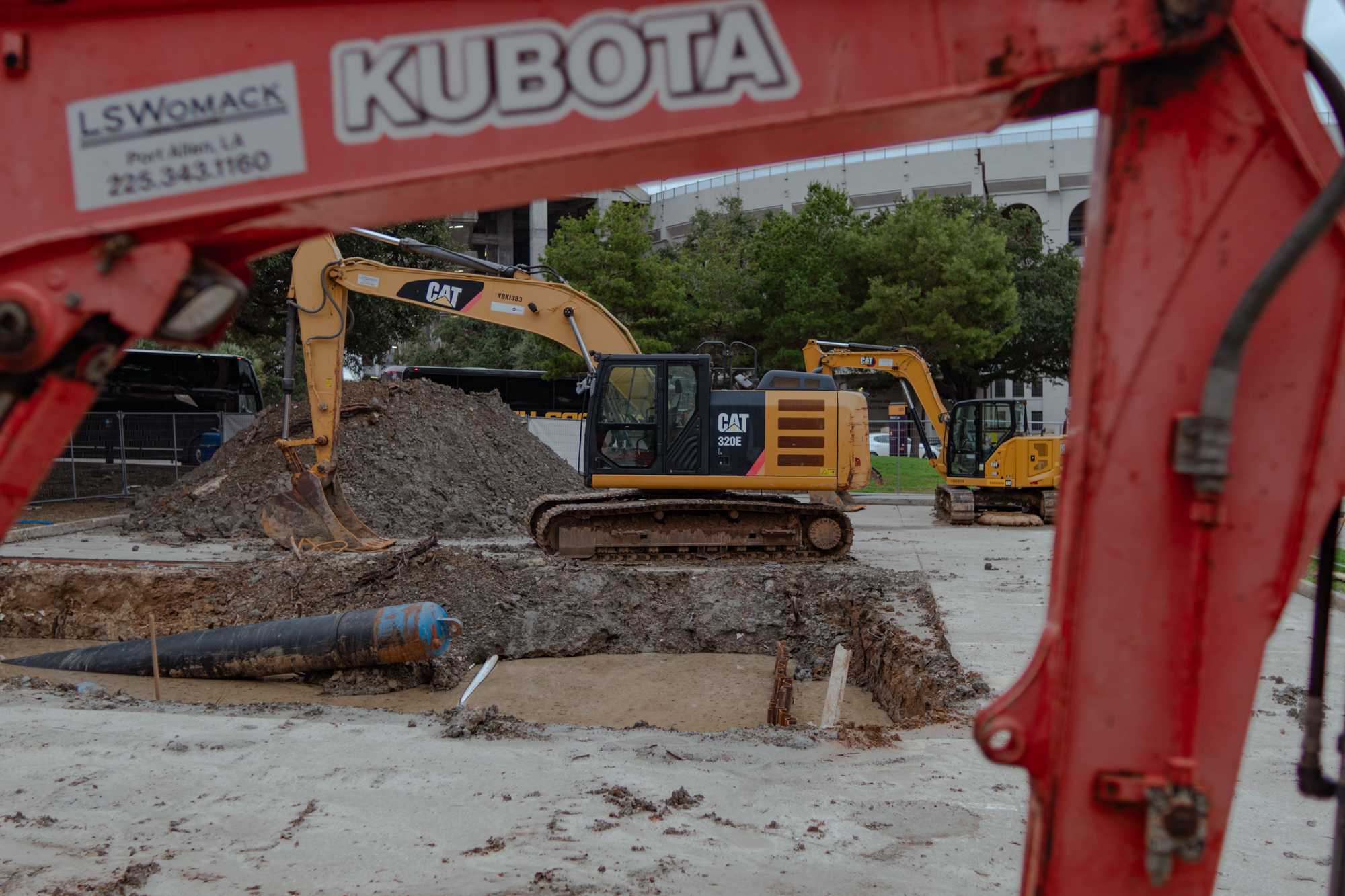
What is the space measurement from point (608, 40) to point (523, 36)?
166 millimetres

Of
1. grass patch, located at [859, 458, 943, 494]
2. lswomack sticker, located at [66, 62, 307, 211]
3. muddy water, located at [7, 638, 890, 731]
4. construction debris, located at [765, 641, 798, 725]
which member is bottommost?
grass patch, located at [859, 458, 943, 494]

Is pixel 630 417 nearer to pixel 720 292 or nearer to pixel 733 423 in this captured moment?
pixel 733 423

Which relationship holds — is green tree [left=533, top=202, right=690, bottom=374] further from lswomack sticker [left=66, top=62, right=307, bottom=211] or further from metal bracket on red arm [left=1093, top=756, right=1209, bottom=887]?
metal bracket on red arm [left=1093, top=756, right=1209, bottom=887]

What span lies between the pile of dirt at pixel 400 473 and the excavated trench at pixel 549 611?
15.2 feet

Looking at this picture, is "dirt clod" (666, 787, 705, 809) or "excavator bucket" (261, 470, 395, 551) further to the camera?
"excavator bucket" (261, 470, 395, 551)

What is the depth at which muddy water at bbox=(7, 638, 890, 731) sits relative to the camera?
8.82 metres

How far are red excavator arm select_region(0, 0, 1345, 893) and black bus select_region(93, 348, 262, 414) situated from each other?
25.3 m

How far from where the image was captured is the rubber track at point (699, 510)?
513 inches

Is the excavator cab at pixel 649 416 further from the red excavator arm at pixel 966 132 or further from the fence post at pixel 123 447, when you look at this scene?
the fence post at pixel 123 447

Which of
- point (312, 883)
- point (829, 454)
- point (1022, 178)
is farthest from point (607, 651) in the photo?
point (1022, 178)

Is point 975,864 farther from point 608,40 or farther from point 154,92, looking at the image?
point 154,92

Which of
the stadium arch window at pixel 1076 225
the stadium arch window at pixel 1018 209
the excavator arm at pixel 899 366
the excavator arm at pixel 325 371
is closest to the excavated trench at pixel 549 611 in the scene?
the excavator arm at pixel 325 371

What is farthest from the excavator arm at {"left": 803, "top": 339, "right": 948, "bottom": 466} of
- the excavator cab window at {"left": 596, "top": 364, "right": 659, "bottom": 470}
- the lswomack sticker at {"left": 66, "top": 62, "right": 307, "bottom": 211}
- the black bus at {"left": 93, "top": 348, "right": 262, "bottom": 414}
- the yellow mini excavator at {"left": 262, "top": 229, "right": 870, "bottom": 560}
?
the lswomack sticker at {"left": 66, "top": 62, "right": 307, "bottom": 211}

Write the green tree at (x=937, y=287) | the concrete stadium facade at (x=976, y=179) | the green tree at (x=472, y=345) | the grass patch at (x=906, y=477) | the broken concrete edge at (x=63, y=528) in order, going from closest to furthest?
the broken concrete edge at (x=63, y=528) → the grass patch at (x=906, y=477) → the green tree at (x=937, y=287) → the green tree at (x=472, y=345) → the concrete stadium facade at (x=976, y=179)
